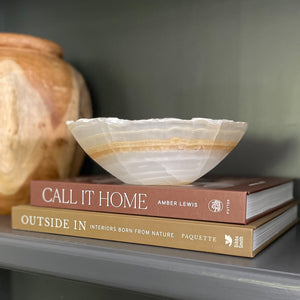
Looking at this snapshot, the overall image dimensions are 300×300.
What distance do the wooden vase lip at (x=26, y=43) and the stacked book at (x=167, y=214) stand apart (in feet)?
0.79

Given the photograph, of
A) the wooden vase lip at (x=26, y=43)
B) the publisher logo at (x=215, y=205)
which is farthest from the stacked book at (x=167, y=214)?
the wooden vase lip at (x=26, y=43)

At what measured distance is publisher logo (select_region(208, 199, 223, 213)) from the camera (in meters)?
0.40

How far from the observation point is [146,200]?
440 mm

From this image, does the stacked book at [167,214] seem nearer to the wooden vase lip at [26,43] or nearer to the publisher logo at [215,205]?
the publisher logo at [215,205]

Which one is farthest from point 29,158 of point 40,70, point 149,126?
point 149,126

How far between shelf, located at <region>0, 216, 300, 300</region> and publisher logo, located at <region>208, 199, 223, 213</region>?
0.15 feet

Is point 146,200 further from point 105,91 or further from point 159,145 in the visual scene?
point 105,91

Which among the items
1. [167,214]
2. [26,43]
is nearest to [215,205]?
[167,214]

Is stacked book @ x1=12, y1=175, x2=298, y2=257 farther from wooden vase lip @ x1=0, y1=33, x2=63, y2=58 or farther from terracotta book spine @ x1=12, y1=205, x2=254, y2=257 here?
wooden vase lip @ x1=0, y1=33, x2=63, y2=58

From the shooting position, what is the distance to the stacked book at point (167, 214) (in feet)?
1.29

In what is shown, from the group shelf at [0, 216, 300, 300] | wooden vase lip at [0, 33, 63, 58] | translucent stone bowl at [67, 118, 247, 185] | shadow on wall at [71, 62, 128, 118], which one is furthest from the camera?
shadow on wall at [71, 62, 128, 118]

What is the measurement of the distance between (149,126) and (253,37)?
30cm

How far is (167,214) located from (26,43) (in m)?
0.37

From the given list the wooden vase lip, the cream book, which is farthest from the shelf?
the wooden vase lip
